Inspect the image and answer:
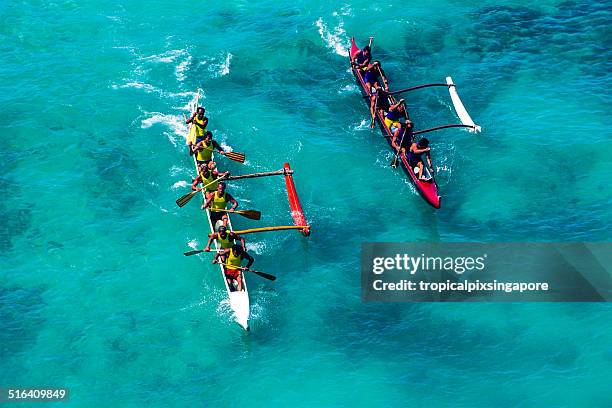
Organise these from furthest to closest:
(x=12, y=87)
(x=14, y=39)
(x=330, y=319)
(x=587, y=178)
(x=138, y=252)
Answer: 1. (x=14, y=39)
2. (x=12, y=87)
3. (x=587, y=178)
4. (x=138, y=252)
5. (x=330, y=319)

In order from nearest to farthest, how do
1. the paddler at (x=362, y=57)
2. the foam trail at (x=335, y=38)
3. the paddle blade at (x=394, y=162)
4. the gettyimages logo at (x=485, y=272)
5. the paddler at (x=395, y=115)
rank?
the gettyimages logo at (x=485, y=272)
the paddle blade at (x=394, y=162)
the paddler at (x=395, y=115)
the paddler at (x=362, y=57)
the foam trail at (x=335, y=38)

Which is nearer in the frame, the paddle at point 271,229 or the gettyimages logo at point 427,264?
the paddle at point 271,229

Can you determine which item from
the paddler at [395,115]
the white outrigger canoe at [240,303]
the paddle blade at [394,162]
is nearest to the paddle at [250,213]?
the white outrigger canoe at [240,303]

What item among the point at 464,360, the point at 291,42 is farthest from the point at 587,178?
the point at 291,42

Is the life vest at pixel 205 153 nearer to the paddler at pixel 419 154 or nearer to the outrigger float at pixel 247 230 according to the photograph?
the outrigger float at pixel 247 230

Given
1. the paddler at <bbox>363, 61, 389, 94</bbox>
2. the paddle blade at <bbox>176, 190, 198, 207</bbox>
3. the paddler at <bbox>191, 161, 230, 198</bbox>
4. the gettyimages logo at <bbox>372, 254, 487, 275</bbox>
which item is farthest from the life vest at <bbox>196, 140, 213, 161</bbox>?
the paddler at <bbox>363, 61, 389, 94</bbox>

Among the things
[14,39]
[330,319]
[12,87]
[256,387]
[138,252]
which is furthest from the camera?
[14,39]

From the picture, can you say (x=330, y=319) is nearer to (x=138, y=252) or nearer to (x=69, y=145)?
(x=138, y=252)

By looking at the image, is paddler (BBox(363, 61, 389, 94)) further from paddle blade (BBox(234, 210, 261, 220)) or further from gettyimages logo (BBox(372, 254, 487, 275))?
paddle blade (BBox(234, 210, 261, 220))
